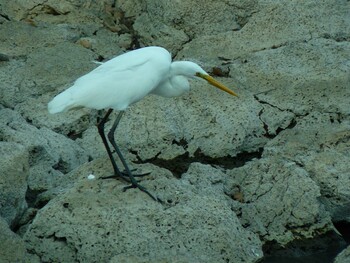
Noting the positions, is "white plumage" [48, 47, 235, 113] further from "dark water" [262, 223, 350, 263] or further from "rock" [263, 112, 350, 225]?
"dark water" [262, 223, 350, 263]

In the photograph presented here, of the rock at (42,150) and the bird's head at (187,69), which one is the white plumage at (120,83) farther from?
the rock at (42,150)

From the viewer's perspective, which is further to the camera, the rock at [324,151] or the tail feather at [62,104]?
the rock at [324,151]

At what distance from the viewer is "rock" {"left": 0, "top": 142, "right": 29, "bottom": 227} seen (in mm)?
4117

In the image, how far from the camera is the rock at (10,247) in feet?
12.1

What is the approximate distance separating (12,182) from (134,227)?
57 centimetres

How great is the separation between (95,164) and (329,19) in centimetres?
204

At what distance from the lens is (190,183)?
14.9 ft

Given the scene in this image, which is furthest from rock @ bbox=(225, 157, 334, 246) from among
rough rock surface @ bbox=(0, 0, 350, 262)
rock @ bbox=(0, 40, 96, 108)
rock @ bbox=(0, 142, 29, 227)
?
rock @ bbox=(0, 40, 96, 108)

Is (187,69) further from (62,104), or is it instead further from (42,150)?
(42,150)

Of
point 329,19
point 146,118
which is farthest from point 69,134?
point 329,19

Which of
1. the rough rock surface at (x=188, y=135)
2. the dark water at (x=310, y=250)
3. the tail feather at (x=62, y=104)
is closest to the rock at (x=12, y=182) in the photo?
A: the rough rock surface at (x=188, y=135)

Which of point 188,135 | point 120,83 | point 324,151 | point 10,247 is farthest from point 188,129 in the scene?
point 10,247

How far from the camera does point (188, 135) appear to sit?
5.04m

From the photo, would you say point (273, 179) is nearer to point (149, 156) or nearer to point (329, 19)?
point (149, 156)
